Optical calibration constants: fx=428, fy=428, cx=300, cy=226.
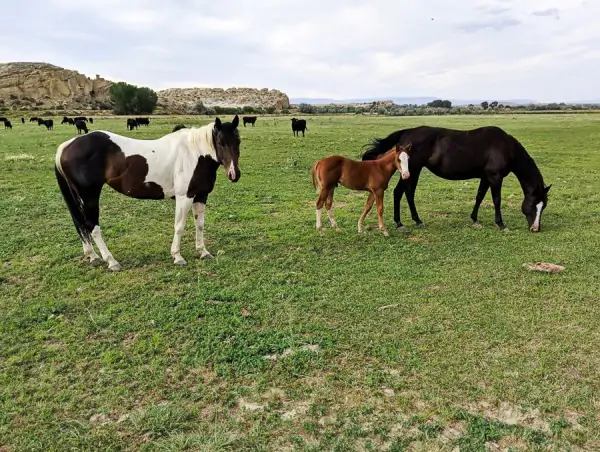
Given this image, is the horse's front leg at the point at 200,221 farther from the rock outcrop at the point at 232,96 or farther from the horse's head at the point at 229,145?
the rock outcrop at the point at 232,96

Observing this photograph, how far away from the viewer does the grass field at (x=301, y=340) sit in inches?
120

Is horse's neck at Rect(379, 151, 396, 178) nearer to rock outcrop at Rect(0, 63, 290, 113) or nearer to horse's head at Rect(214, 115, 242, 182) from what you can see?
horse's head at Rect(214, 115, 242, 182)

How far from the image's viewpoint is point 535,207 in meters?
8.01

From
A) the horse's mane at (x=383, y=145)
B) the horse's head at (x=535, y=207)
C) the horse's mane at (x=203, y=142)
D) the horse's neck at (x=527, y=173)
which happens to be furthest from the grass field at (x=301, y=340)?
the horse's mane at (x=383, y=145)

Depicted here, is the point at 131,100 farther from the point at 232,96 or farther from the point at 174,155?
the point at 232,96

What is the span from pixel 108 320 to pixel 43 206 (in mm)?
6401

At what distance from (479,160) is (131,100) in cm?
7053

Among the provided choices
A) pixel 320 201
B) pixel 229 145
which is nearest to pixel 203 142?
pixel 229 145

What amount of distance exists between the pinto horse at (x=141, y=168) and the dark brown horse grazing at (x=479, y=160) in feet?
12.6

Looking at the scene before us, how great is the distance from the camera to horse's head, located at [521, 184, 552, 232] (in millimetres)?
7930

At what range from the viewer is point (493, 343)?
410cm

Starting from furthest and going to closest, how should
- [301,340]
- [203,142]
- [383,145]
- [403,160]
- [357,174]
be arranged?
[383,145] → [357,174] → [403,160] → [203,142] → [301,340]

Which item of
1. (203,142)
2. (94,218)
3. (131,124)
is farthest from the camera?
(131,124)

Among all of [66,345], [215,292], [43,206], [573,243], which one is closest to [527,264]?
[573,243]
